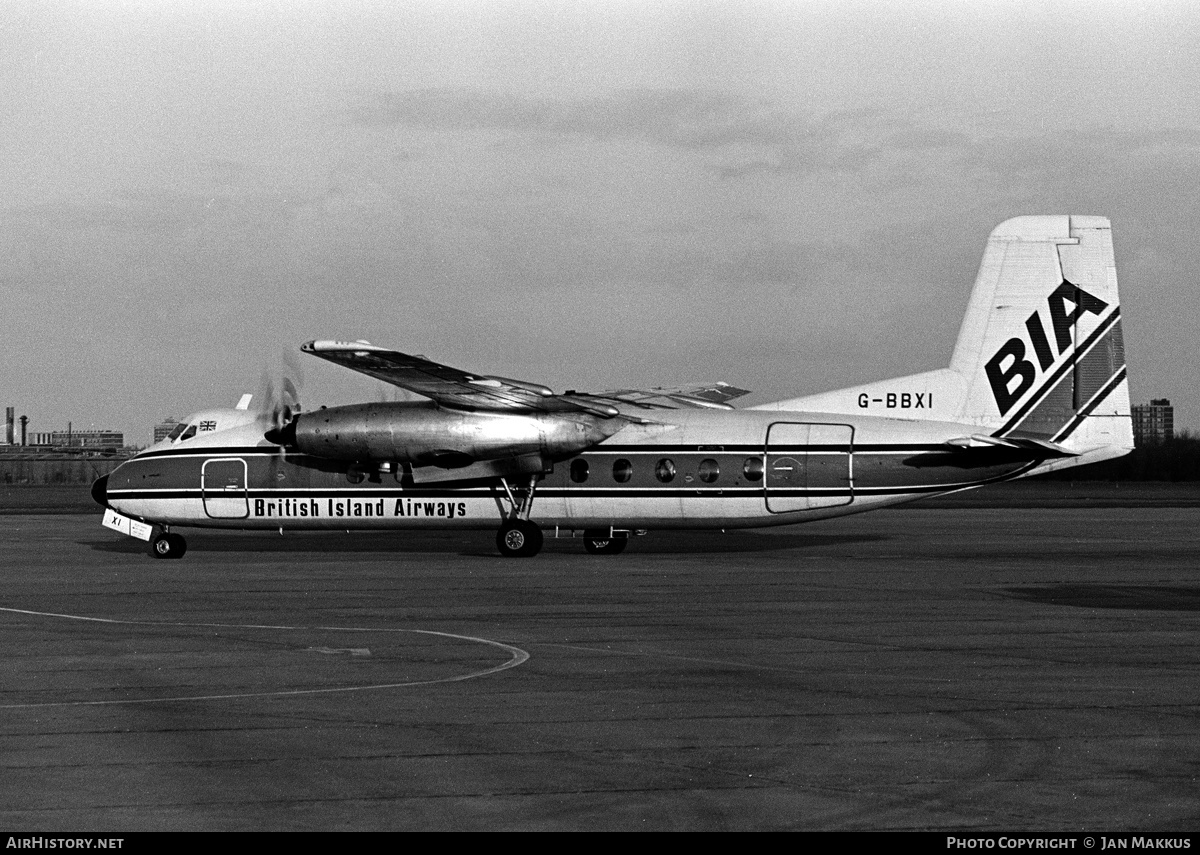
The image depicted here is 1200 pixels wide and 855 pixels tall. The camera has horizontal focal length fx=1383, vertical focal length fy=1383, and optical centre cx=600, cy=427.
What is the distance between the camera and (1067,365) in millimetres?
29000

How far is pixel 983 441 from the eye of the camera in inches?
1118

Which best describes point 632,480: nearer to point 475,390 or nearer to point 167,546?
point 475,390

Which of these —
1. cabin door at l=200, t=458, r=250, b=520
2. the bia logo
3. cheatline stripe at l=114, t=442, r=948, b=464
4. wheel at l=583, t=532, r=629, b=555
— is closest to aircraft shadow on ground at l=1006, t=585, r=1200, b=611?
cheatline stripe at l=114, t=442, r=948, b=464

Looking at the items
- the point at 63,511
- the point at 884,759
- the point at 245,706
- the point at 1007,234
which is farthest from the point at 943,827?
the point at 63,511

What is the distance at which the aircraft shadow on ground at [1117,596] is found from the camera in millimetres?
20188

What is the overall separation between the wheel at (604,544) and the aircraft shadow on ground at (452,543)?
257mm

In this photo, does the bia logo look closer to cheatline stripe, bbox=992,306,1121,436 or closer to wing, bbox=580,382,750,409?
cheatline stripe, bbox=992,306,1121,436

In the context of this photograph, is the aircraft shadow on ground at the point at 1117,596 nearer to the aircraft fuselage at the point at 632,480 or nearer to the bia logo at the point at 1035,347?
the aircraft fuselage at the point at 632,480

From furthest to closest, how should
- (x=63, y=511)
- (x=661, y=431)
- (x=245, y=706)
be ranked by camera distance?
(x=63, y=511) → (x=661, y=431) → (x=245, y=706)

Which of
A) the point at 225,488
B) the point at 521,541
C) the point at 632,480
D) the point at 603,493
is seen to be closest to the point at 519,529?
the point at 521,541

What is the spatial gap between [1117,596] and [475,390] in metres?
13.6

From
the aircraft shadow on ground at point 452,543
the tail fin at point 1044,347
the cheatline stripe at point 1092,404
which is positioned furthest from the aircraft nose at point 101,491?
the cheatline stripe at point 1092,404

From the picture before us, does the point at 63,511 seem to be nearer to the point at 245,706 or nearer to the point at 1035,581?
the point at 1035,581
